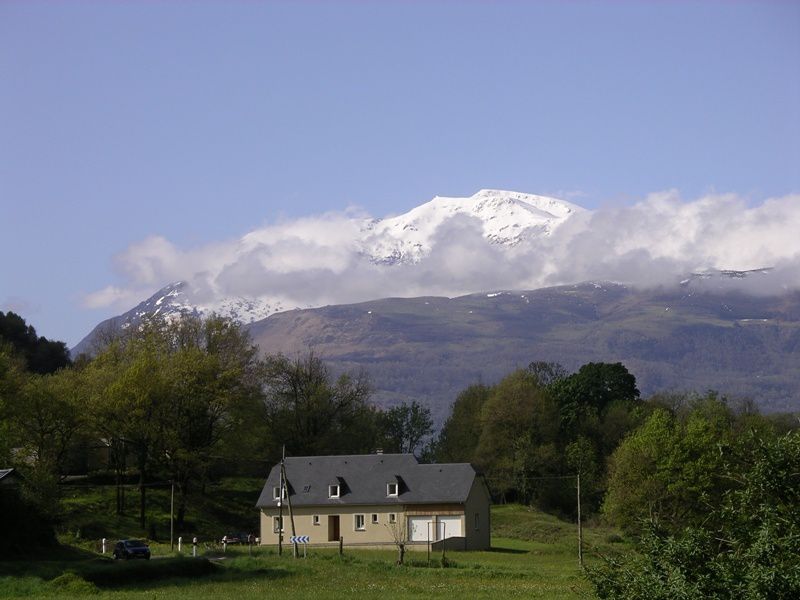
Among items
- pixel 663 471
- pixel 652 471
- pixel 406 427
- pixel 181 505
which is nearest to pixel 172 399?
pixel 181 505

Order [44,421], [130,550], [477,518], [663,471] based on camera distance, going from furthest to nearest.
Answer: [477,518], [44,421], [663,471], [130,550]

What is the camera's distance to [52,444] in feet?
245

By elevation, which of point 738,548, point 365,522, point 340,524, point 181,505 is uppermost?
point 738,548

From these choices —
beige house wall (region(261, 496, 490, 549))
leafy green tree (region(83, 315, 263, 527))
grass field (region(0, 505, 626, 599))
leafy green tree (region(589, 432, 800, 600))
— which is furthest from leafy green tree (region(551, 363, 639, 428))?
leafy green tree (region(589, 432, 800, 600))

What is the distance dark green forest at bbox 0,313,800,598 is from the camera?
6919 centimetres

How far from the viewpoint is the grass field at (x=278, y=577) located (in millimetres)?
42969

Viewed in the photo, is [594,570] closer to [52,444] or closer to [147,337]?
[52,444]

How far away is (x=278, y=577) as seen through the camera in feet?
160

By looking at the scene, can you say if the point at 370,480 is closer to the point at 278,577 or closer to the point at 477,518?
the point at 477,518

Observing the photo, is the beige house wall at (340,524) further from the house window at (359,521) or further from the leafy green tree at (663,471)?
the leafy green tree at (663,471)

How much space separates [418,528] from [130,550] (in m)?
26.9

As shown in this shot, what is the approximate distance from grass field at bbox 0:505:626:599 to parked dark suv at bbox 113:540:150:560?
1.27 m

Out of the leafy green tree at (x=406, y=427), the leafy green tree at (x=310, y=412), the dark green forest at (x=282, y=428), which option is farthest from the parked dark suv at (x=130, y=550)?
the leafy green tree at (x=406, y=427)

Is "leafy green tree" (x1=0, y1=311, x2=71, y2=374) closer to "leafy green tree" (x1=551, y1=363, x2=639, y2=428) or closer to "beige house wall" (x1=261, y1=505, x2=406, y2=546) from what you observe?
"beige house wall" (x1=261, y1=505, x2=406, y2=546)
